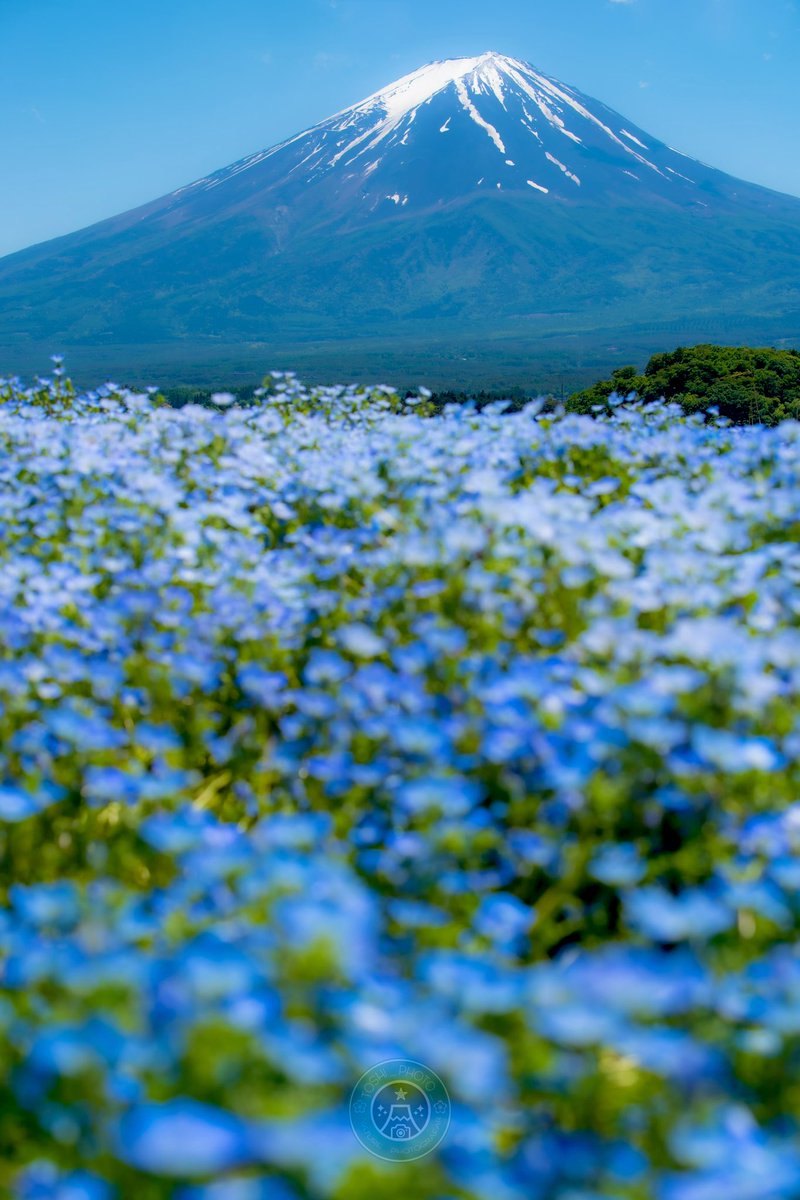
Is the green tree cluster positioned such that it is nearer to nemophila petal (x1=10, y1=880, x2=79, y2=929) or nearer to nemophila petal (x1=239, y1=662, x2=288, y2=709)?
nemophila petal (x1=239, y1=662, x2=288, y2=709)

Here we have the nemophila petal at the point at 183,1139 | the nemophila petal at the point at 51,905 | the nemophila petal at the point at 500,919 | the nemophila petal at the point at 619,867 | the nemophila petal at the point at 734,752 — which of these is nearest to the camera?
the nemophila petal at the point at 183,1139

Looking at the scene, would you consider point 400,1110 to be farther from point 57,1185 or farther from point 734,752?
point 734,752

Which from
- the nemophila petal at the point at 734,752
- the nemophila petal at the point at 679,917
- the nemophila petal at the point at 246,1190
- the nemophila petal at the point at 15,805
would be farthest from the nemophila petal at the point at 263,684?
the nemophila petal at the point at 246,1190

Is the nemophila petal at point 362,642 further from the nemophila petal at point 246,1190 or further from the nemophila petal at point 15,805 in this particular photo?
the nemophila petal at point 246,1190

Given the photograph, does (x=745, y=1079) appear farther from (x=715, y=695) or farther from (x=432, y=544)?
(x=432, y=544)

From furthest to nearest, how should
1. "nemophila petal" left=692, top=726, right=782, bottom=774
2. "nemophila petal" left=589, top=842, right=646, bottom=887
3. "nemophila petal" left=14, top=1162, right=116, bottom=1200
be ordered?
"nemophila petal" left=692, top=726, right=782, bottom=774 < "nemophila petal" left=589, top=842, right=646, bottom=887 < "nemophila petal" left=14, top=1162, right=116, bottom=1200

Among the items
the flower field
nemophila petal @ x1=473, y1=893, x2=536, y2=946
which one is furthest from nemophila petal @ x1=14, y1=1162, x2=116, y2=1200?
nemophila petal @ x1=473, y1=893, x2=536, y2=946

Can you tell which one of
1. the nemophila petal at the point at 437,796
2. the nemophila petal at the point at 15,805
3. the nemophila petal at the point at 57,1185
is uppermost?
the nemophila petal at the point at 15,805

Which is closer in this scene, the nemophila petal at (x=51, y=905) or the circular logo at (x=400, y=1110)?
the circular logo at (x=400, y=1110)
